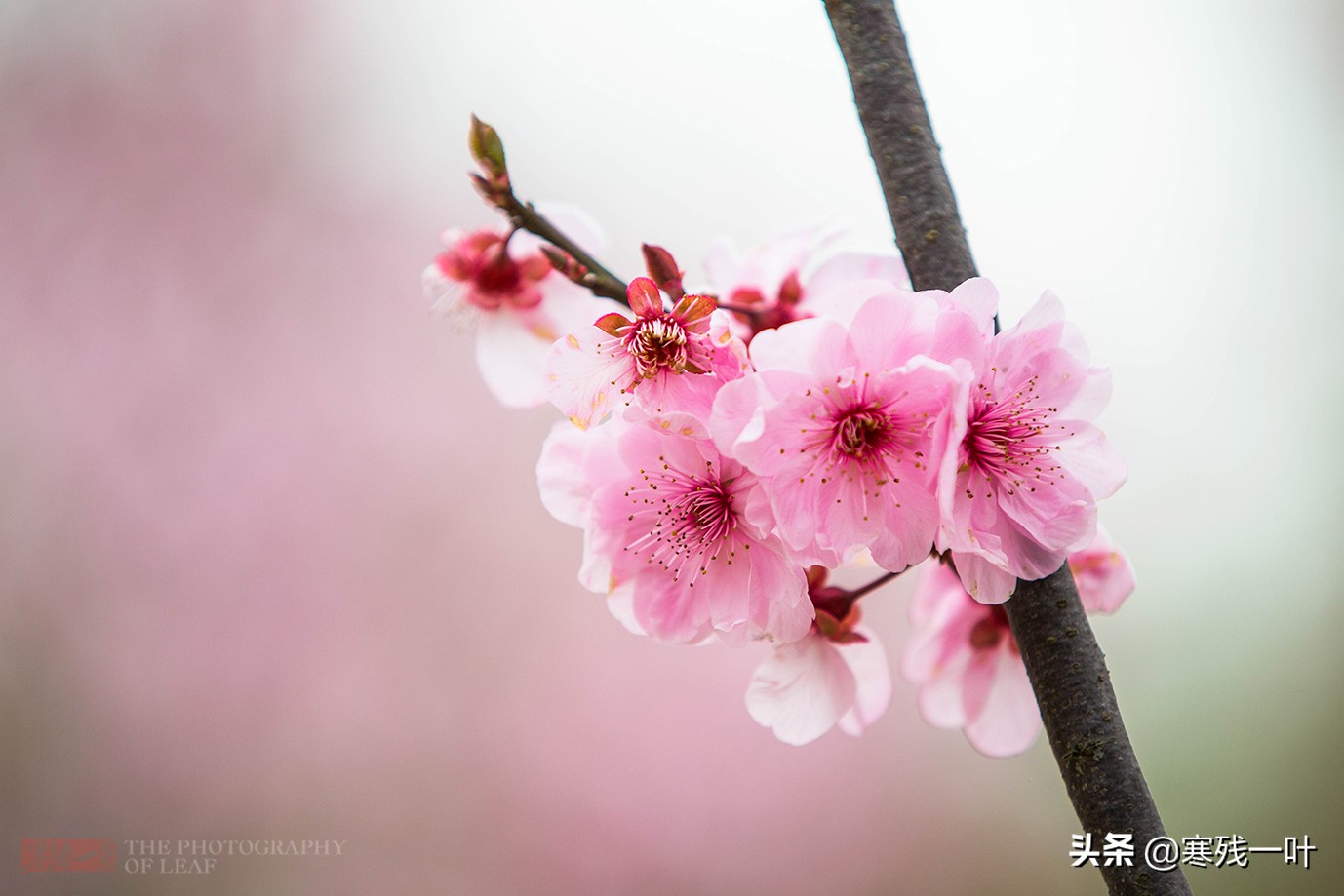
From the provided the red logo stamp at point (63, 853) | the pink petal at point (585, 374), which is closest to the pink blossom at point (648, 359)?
the pink petal at point (585, 374)

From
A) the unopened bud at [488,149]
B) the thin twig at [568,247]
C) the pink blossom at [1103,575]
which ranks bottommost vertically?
the pink blossom at [1103,575]

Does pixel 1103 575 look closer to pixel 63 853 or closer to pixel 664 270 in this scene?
pixel 664 270

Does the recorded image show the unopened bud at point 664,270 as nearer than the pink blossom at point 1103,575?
Yes

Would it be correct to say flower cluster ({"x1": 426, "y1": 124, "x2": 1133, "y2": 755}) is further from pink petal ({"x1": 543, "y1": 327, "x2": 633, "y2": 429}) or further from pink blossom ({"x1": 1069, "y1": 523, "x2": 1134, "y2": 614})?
pink blossom ({"x1": 1069, "y1": 523, "x2": 1134, "y2": 614})

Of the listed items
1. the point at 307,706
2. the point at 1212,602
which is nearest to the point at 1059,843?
the point at 1212,602

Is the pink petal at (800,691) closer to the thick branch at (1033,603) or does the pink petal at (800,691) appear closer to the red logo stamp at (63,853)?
the thick branch at (1033,603)

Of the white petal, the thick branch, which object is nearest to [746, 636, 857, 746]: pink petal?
the thick branch

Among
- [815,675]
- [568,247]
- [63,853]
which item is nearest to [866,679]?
[815,675]
